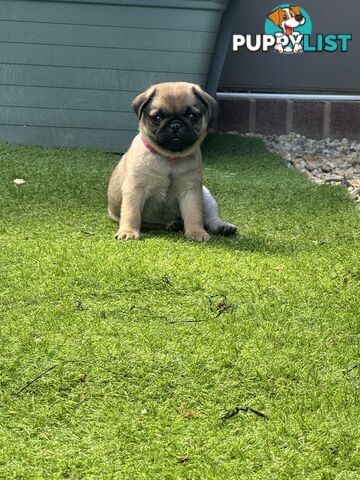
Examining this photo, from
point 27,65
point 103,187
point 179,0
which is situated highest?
point 179,0

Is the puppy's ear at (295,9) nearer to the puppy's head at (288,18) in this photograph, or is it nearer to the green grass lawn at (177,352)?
the puppy's head at (288,18)

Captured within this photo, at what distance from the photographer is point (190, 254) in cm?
368

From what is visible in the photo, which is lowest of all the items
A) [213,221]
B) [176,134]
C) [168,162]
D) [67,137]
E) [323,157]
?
[323,157]

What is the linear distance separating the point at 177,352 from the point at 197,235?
4.93 ft

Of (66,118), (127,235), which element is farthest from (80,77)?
(127,235)

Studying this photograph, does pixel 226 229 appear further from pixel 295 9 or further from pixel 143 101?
pixel 295 9

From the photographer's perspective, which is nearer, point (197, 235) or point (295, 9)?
point (197, 235)

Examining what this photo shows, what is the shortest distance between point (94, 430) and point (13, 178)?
354 cm

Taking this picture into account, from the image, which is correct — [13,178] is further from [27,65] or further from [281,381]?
[281,381]

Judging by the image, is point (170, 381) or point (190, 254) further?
point (190, 254)

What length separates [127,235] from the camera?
4.03 m

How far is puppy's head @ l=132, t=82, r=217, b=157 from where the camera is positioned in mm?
4055

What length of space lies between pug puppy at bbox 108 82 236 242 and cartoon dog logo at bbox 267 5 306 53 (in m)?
5.04

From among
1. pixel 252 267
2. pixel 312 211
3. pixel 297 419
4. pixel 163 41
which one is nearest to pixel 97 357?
pixel 297 419
